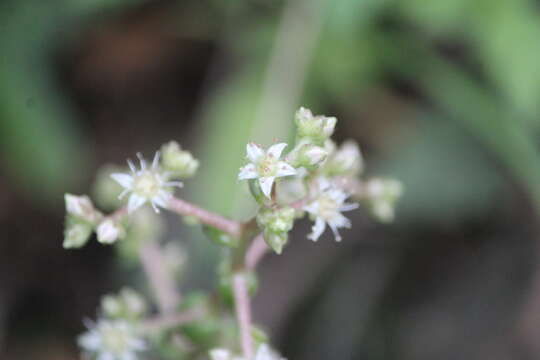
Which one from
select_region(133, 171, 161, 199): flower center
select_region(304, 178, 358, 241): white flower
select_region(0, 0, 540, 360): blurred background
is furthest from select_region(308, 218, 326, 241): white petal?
select_region(0, 0, 540, 360): blurred background

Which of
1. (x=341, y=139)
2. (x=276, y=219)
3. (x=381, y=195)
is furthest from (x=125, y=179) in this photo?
(x=341, y=139)

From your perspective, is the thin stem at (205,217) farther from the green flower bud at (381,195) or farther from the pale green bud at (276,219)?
the green flower bud at (381,195)

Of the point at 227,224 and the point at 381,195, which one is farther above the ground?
the point at 381,195

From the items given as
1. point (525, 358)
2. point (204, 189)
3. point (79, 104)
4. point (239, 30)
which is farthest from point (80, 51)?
point (525, 358)

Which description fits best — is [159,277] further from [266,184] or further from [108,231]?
[266,184]

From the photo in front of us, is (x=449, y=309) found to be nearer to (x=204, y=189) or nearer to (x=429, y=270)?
(x=429, y=270)

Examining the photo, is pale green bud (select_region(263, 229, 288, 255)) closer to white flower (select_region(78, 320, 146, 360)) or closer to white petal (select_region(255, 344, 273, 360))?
white petal (select_region(255, 344, 273, 360))
